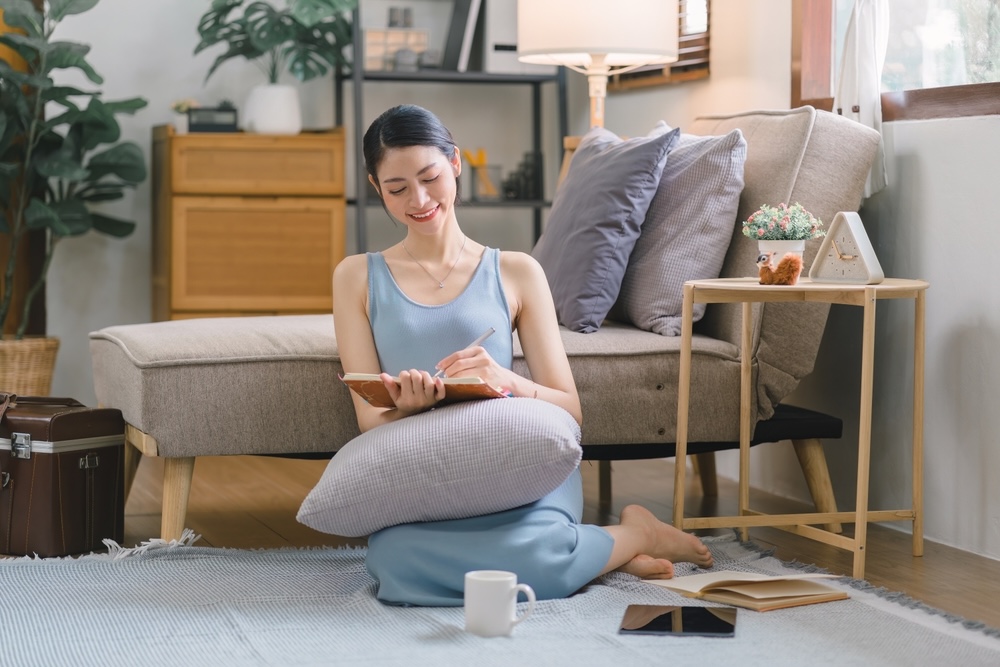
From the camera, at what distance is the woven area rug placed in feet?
5.92

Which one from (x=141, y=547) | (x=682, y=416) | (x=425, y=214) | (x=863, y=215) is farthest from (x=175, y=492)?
(x=863, y=215)

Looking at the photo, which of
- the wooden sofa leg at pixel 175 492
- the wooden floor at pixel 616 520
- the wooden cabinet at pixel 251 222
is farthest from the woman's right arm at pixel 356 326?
the wooden cabinet at pixel 251 222

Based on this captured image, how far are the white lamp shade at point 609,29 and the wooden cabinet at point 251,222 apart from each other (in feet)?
3.00

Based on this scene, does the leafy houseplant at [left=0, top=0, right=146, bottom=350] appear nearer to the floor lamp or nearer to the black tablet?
the floor lamp

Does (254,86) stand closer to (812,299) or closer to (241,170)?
(241,170)

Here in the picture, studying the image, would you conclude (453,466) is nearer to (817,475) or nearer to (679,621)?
(679,621)

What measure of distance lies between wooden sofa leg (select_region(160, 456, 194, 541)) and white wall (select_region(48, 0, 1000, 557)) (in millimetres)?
1452

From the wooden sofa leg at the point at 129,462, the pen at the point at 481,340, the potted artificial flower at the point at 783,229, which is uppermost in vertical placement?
the potted artificial flower at the point at 783,229

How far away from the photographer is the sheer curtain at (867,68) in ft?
9.00

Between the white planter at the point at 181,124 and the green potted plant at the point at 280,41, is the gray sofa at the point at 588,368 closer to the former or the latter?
the green potted plant at the point at 280,41

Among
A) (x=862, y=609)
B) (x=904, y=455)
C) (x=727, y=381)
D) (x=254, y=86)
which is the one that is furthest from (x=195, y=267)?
(x=862, y=609)

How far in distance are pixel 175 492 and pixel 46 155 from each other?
1994 millimetres

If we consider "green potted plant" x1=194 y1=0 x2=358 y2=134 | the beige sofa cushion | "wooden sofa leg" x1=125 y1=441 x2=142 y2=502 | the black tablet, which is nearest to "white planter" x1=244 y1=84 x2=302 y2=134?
"green potted plant" x1=194 y1=0 x2=358 y2=134

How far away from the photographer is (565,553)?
2090 millimetres
